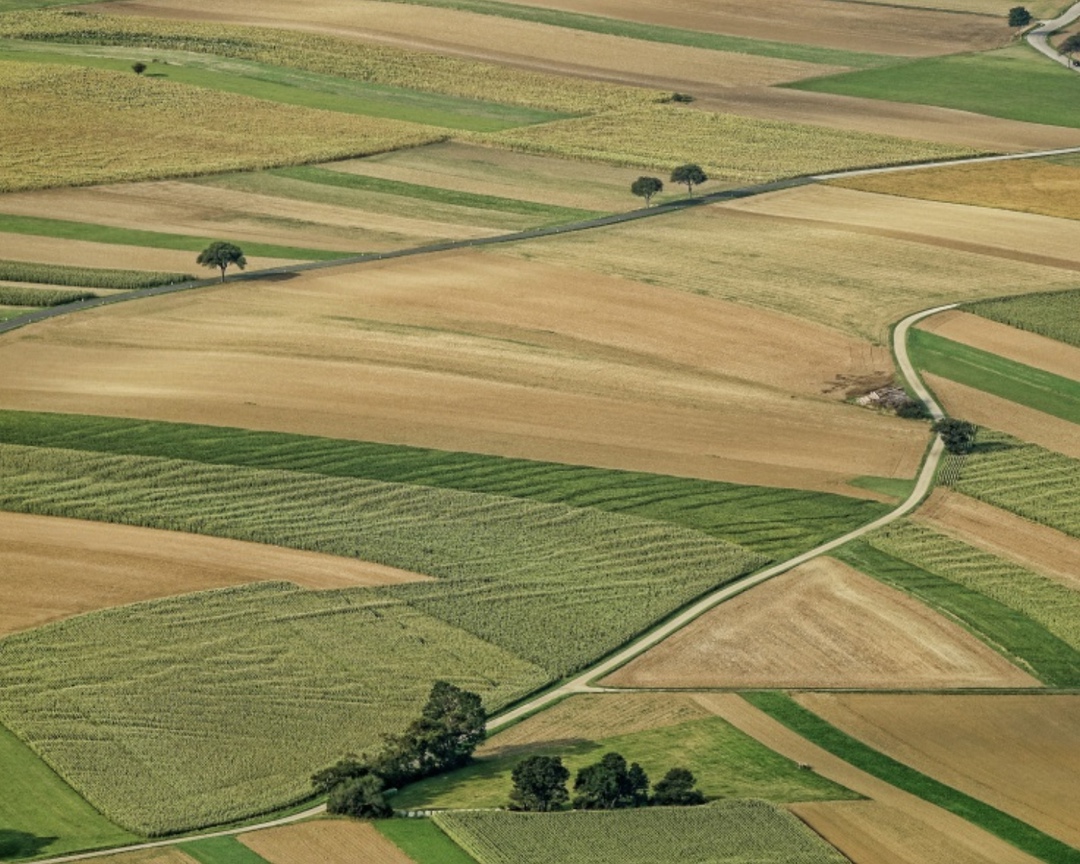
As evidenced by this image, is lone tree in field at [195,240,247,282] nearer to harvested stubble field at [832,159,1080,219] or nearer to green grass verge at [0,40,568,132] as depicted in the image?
green grass verge at [0,40,568,132]

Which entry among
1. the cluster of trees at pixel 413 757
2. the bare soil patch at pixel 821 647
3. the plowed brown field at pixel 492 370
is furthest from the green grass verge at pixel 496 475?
the cluster of trees at pixel 413 757

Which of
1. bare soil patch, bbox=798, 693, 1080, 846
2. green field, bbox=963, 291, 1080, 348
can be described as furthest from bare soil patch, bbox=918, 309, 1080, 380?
bare soil patch, bbox=798, 693, 1080, 846

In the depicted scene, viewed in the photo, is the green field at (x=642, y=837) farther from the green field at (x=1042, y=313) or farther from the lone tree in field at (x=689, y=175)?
the lone tree in field at (x=689, y=175)

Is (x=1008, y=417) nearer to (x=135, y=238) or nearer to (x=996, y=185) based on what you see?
(x=996, y=185)

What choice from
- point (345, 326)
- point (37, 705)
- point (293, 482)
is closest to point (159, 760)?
point (37, 705)

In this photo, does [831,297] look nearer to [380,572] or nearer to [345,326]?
[345,326]
